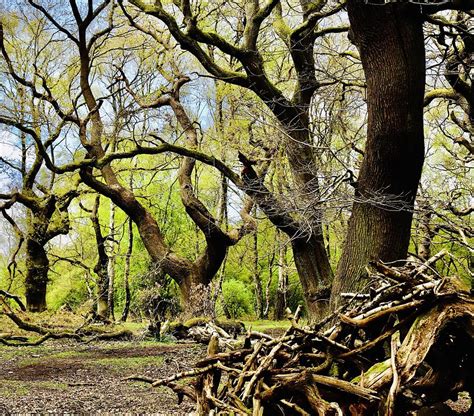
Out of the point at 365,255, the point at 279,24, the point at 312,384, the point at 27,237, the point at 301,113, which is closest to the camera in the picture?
the point at 312,384

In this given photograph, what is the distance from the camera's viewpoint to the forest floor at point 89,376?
4555 mm

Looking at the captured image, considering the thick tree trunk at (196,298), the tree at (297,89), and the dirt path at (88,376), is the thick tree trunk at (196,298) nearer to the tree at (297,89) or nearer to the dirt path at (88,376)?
the dirt path at (88,376)

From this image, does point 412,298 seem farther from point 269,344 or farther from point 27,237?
point 27,237

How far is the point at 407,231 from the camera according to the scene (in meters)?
6.88

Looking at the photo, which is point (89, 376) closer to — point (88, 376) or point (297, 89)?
point (88, 376)

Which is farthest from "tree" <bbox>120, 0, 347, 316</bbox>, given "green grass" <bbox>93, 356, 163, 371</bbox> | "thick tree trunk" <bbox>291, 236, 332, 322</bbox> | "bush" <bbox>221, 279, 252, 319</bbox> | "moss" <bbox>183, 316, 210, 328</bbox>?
"bush" <bbox>221, 279, 252, 319</bbox>

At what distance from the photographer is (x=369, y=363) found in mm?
1582

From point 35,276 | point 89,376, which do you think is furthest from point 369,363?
point 35,276

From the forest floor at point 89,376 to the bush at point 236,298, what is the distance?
17.2 metres

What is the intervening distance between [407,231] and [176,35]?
20.0 ft

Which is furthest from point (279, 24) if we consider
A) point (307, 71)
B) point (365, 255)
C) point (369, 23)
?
point (365, 255)

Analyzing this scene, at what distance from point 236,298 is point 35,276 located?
496 inches

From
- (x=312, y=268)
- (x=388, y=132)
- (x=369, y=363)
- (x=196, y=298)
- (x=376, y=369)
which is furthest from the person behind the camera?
(x=196, y=298)

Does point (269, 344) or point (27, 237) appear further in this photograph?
point (27, 237)
